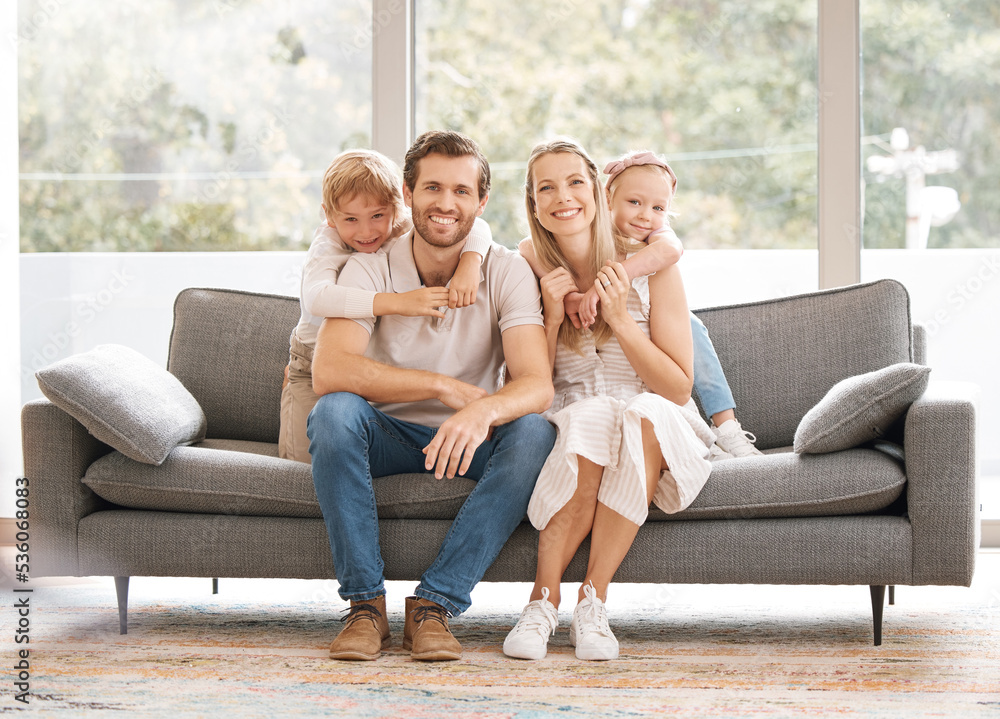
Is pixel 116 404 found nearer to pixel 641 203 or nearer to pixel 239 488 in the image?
pixel 239 488

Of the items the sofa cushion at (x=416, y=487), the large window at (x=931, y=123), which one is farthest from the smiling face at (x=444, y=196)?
the large window at (x=931, y=123)

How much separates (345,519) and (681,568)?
72 cm

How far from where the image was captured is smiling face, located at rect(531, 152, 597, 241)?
216 centimetres

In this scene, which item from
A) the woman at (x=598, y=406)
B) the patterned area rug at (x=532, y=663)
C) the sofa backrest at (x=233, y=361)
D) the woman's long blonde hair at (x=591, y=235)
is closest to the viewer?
the patterned area rug at (x=532, y=663)

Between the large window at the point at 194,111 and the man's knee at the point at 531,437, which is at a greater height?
the large window at the point at 194,111

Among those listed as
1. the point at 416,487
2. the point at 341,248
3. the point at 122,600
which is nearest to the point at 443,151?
the point at 341,248

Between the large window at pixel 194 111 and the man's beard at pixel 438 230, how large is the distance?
4.54 feet

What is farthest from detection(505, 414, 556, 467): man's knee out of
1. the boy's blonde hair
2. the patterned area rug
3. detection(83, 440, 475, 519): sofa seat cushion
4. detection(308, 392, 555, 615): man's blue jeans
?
the boy's blonde hair

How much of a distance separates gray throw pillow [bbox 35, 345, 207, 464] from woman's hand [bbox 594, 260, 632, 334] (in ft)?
3.37

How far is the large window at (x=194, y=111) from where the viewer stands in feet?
11.1

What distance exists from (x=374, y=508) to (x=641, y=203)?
3.36 ft

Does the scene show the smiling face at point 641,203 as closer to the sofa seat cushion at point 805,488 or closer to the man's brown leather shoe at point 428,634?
the sofa seat cushion at point 805,488

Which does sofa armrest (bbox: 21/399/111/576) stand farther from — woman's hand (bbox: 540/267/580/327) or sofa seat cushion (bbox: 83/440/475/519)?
woman's hand (bbox: 540/267/580/327)

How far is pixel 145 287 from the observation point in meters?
3.43
